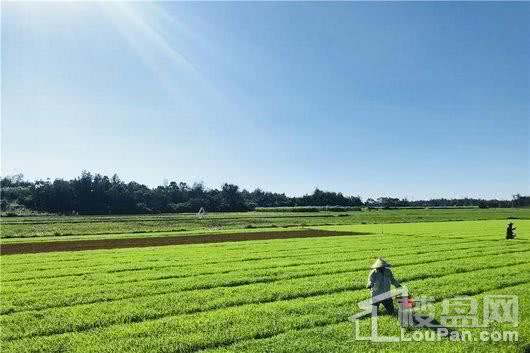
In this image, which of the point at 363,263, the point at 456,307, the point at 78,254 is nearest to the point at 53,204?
the point at 78,254

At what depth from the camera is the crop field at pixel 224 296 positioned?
1111 cm

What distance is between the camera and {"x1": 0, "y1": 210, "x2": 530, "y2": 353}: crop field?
1111cm

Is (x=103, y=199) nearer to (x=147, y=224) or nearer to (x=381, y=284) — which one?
(x=147, y=224)

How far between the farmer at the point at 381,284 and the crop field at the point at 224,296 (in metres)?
0.55

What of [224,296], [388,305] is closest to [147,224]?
[224,296]

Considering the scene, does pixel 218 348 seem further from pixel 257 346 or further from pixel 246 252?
pixel 246 252

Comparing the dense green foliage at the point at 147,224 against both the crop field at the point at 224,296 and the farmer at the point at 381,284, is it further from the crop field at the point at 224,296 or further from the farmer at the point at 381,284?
the farmer at the point at 381,284

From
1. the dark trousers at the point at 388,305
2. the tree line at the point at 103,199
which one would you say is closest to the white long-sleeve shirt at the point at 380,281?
the dark trousers at the point at 388,305

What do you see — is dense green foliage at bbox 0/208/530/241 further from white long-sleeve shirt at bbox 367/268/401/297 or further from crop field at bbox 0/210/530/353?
white long-sleeve shirt at bbox 367/268/401/297

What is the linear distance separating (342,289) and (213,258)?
1114 cm

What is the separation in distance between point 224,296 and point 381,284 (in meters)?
5.11

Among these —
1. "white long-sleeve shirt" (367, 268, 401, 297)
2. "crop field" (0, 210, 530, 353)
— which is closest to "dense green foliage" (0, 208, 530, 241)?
"crop field" (0, 210, 530, 353)

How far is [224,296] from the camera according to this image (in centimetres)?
1616

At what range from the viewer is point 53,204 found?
141m
